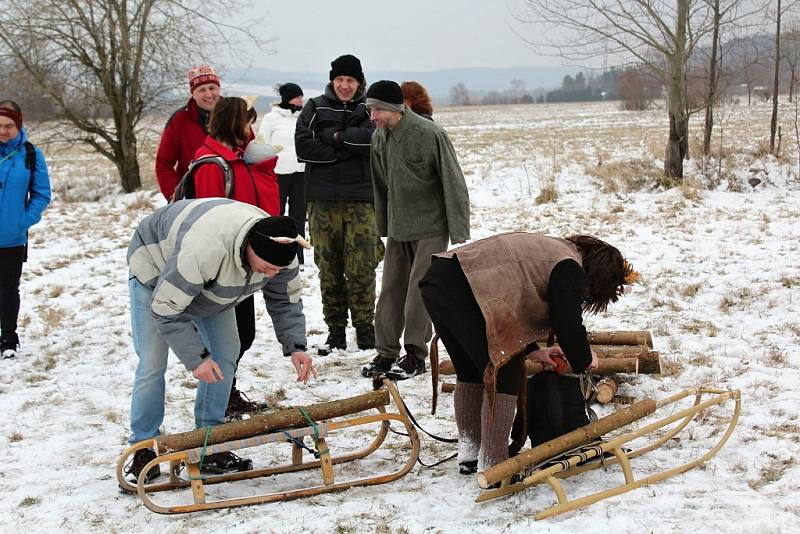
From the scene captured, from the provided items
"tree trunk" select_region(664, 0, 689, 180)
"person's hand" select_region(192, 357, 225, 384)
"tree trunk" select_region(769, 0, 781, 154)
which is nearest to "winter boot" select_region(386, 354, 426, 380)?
"person's hand" select_region(192, 357, 225, 384)

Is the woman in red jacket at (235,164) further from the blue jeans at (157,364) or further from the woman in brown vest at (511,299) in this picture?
the woman in brown vest at (511,299)

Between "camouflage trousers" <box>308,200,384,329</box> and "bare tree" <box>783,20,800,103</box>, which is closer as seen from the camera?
"camouflage trousers" <box>308,200,384,329</box>

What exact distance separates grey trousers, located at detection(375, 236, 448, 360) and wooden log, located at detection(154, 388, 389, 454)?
1410mm

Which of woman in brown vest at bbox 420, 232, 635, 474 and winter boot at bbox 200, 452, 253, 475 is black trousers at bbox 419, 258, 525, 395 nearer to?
woman in brown vest at bbox 420, 232, 635, 474

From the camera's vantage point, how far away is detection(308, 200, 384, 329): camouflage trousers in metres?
6.11

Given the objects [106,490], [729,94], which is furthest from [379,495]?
[729,94]

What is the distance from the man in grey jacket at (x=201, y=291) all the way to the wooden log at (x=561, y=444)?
1.10 meters

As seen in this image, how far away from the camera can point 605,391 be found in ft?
15.8

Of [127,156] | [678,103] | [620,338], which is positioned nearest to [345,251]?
[620,338]

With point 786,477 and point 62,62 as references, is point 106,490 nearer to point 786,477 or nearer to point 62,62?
point 786,477

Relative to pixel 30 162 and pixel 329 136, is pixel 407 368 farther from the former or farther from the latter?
pixel 30 162

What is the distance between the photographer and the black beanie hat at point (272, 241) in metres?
3.33

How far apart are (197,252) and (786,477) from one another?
2.96m

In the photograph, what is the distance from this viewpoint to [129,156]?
16.3m
